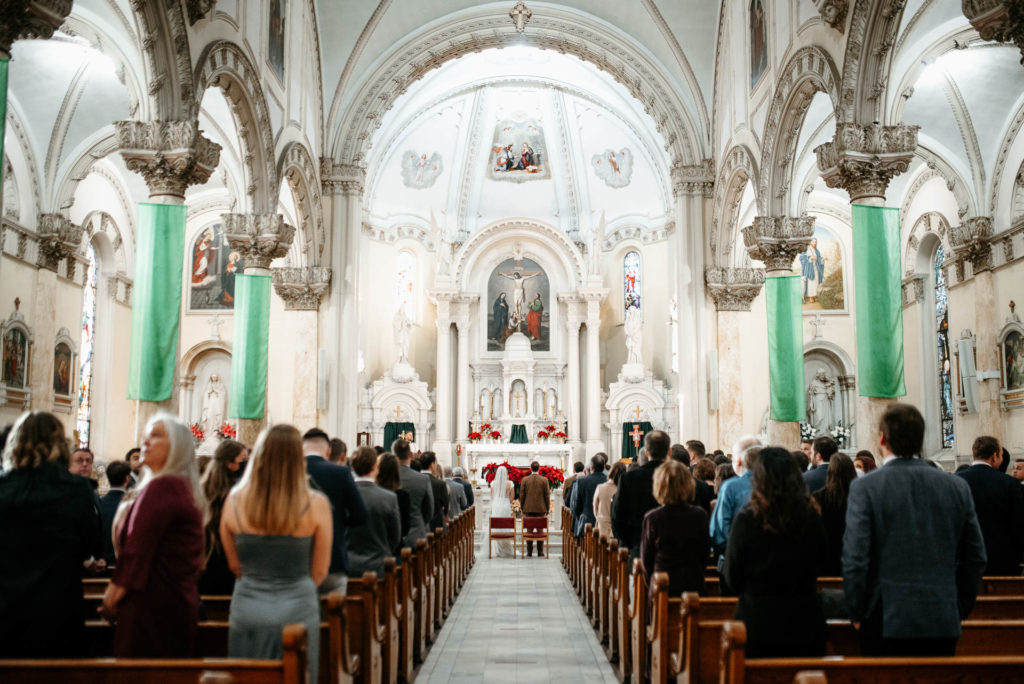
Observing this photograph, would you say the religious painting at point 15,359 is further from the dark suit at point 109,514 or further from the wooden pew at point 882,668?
the wooden pew at point 882,668

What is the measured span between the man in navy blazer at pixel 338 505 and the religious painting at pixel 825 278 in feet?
74.4

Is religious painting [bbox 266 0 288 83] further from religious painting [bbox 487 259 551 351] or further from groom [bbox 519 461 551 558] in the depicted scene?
religious painting [bbox 487 259 551 351]

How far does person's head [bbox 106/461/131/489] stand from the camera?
6627mm

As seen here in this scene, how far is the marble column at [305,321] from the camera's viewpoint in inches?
777

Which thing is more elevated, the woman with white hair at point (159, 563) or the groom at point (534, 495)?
the woman with white hair at point (159, 563)

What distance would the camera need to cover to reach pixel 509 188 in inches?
1170

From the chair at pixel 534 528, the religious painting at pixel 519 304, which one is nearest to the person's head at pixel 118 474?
the chair at pixel 534 528

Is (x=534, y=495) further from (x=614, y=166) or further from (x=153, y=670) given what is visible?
(x=614, y=166)

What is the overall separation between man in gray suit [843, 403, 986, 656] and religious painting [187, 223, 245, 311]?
24.2m

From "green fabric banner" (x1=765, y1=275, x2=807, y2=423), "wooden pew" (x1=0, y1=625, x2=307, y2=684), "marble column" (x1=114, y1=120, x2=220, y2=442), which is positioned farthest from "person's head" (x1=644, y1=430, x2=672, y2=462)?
"green fabric banner" (x1=765, y1=275, x2=807, y2=423)

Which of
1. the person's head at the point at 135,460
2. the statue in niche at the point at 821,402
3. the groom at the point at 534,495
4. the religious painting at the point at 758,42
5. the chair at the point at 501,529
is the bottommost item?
the chair at the point at 501,529

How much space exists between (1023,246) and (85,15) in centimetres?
1702

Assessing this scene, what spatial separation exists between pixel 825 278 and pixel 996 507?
20.6 meters

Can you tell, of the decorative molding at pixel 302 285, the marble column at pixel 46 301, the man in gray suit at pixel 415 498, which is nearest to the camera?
the man in gray suit at pixel 415 498
